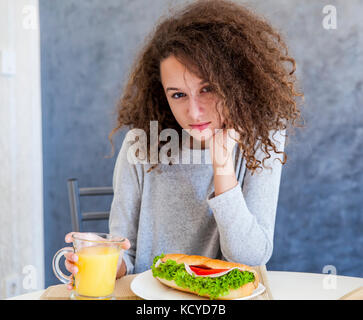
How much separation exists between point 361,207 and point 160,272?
126 cm

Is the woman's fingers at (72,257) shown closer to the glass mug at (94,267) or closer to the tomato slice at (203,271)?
the glass mug at (94,267)

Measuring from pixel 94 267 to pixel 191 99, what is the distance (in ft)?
1.64

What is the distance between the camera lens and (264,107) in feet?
3.66

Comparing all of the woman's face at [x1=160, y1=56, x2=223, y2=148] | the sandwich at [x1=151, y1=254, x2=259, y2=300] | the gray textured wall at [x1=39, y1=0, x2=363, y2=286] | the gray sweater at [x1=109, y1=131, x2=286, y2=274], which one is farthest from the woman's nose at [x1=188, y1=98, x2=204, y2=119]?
the gray textured wall at [x1=39, y1=0, x2=363, y2=286]

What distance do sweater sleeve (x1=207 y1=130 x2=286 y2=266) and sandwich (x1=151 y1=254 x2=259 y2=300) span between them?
0.18 metres

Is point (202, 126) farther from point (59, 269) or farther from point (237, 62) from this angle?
point (59, 269)

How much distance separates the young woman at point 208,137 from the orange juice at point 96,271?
0.32 feet

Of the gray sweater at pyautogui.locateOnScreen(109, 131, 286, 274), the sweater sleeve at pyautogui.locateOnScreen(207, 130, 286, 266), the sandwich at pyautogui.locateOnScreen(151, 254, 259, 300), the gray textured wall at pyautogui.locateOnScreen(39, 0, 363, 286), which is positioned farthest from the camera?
the gray textured wall at pyautogui.locateOnScreen(39, 0, 363, 286)

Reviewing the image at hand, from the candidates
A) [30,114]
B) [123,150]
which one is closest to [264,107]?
[123,150]

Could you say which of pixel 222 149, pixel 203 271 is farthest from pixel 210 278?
pixel 222 149

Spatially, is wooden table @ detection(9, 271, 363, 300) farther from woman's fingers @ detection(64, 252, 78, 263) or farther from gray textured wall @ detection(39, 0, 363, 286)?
gray textured wall @ detection(39, 0, 363, 286)

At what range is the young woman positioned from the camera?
102 centimetres

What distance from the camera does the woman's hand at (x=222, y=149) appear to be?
105cm
